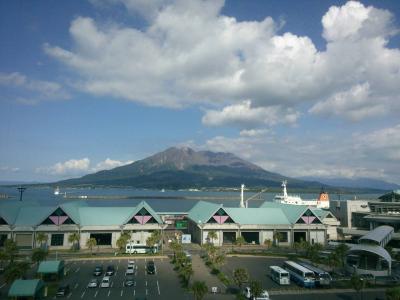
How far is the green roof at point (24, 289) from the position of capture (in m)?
31.5

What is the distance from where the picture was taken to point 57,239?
58.4 m

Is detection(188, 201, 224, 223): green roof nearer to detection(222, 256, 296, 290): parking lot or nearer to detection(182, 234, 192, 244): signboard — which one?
detection(182, 234, 192, 244): signboard

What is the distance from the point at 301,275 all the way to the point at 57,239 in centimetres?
3975

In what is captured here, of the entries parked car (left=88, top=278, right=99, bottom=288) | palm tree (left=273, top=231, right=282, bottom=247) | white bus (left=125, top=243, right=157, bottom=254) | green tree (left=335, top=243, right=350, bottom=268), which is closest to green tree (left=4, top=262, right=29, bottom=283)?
parked car (left=88, top=278, right=99, bottom=288)

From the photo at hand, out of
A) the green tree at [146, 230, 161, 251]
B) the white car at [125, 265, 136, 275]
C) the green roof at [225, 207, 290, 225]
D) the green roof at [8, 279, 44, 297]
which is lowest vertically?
the white car at [125, 265, 136, 275]

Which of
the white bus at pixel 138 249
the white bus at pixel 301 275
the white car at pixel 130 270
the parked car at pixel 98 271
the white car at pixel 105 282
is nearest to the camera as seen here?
the white car at pixel 105 282

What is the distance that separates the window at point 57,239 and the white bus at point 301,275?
121 feet

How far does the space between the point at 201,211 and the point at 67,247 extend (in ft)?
85.8

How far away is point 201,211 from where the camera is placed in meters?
71.4

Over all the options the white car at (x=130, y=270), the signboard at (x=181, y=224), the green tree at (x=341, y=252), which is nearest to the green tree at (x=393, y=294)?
the green tree at (x=341, y=252)

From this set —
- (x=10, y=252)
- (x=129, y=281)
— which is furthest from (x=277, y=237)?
(x=10, y=252)

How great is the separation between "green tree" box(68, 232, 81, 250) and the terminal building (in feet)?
1.88

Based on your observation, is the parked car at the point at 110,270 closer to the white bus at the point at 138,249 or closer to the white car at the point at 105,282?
the white car at the point at 105,282

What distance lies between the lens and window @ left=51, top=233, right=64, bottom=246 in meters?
58.2
